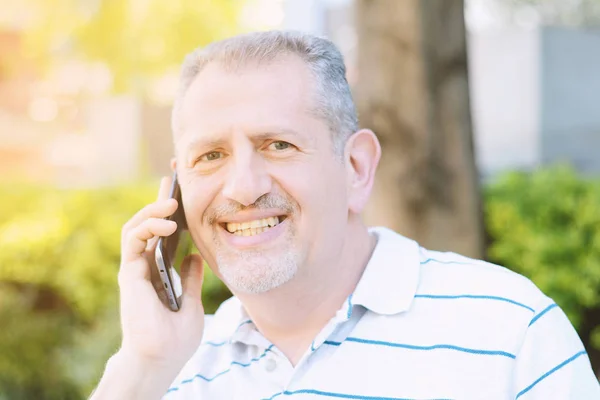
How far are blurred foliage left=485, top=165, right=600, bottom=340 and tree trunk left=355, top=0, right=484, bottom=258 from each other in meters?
1.10

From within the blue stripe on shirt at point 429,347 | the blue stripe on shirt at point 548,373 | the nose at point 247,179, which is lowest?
the blue stripe on shirt at point 548,373

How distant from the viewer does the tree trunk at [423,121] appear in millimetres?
3861

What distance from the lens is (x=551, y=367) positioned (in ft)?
6.14

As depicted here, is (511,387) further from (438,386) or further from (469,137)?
(469,137)

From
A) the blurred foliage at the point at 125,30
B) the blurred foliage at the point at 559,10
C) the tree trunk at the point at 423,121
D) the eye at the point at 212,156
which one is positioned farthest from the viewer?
the blurred foliage at the point at 559,10

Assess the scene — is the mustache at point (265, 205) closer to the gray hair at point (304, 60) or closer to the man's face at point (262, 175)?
the man's face at point (262, 175)

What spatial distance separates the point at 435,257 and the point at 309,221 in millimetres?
436

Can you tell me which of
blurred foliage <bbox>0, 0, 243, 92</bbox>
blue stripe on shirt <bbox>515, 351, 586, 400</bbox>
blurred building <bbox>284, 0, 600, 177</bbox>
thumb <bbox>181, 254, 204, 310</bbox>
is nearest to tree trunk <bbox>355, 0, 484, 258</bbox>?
thumb <bbox>181, 254, 204, 310</bbox>

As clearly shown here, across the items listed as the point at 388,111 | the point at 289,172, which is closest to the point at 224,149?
the point at 289,172

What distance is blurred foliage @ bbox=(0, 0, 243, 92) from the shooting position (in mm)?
9492

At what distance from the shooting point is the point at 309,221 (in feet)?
6.75

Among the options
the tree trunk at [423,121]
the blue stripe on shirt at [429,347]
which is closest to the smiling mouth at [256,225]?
the blue stripe on shirt at [429,347]

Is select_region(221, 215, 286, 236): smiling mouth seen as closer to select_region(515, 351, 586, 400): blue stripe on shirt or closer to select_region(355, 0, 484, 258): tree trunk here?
select_region(515, 351, 586, 400): blue stripe on shirt

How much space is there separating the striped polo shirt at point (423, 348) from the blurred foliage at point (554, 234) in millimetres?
2829
